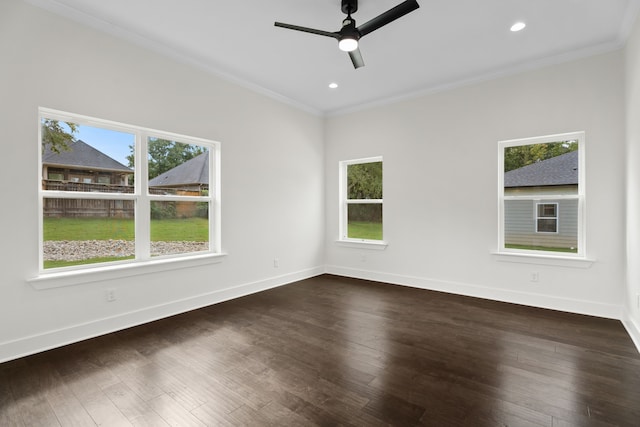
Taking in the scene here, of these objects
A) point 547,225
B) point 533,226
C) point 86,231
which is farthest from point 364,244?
point 86,231

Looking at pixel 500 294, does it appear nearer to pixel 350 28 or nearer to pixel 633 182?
pixel 633 182

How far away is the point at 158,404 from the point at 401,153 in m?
4.44

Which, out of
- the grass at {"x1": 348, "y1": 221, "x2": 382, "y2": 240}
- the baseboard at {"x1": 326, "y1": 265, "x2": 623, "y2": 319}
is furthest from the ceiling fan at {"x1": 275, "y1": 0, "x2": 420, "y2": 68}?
the baseboard at {"x1": 326, "y1": 265, "x2": 623, "y2": 319}

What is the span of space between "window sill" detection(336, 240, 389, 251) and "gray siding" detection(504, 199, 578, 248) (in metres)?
1.81

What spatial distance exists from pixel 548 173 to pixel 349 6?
3.19m

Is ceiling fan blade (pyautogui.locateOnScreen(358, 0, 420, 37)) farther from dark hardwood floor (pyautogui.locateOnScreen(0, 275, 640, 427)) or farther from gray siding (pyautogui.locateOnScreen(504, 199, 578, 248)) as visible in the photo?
gray siding (pyautogui.locateOnScreen(504, 199, 578, 248))

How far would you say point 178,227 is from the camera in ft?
12.6

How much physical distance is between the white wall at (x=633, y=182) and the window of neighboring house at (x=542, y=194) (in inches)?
20.3

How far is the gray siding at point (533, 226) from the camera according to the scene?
3.76 metres

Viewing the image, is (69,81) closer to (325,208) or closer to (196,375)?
(196,375)

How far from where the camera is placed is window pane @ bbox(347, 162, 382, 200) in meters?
5.41

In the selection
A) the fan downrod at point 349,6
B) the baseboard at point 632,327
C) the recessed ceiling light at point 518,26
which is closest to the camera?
the fan downrod at point 349,6

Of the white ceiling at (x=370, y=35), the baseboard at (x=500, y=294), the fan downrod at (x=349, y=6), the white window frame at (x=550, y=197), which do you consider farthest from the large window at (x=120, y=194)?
the white window frame at (x=550, y=197)

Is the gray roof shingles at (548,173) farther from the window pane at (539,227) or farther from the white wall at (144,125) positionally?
the white wall at (144,125)
